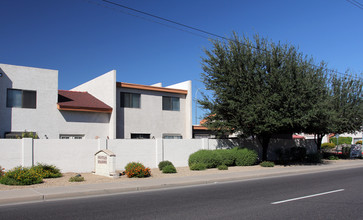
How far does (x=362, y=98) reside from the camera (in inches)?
1188

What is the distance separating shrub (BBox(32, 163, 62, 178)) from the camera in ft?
51.5

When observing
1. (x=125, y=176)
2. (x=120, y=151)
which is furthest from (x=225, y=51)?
(x=125, y=176)

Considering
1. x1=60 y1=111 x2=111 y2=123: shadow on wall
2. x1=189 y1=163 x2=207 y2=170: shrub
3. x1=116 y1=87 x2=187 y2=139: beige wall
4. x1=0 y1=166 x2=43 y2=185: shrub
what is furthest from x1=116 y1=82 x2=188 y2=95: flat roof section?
x1=0 y1=166 x2=43 y2=185: shrub

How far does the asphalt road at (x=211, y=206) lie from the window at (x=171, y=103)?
1595 centimetres

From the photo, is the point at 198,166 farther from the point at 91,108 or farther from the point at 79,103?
the point at 79,103

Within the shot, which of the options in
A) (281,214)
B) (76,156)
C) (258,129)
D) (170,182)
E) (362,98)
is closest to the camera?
(281,214)

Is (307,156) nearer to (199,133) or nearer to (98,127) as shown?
(199,133)

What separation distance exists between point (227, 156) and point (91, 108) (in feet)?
31.9

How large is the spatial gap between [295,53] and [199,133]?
12.6m

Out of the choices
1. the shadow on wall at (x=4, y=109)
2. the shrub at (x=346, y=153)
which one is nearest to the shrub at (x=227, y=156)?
the shadow on wall at (x=4, y=109)

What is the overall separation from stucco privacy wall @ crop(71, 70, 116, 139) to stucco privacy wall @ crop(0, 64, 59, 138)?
3702 millimetres

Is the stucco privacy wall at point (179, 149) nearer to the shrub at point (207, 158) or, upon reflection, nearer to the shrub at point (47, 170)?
the shrub at point (207, 158)

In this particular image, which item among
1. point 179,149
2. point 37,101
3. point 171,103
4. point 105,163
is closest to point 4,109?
point 37,101

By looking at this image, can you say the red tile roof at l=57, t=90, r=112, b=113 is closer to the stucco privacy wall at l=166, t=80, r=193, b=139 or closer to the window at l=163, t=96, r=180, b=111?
the window at l=163, t=96, r=180, b=111
